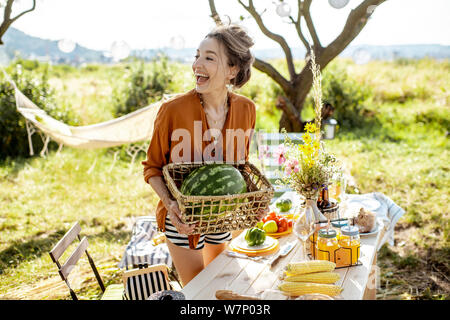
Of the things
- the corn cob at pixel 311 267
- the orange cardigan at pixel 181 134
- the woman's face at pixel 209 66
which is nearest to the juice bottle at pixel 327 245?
the corn cob at pixel 311 267

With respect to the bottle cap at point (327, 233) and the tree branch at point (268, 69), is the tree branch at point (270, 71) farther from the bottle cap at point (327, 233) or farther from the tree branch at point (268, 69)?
the bottle cap at point (327, 233)

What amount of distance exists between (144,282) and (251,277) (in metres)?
0.65

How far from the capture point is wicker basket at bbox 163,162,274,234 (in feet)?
4.73

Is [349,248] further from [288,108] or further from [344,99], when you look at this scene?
[344,99]

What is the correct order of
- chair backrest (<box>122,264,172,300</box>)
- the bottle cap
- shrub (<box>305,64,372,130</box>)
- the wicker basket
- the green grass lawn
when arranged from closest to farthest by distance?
the wicker basket
the bottle cap
chair backrest (<box>122,264,172,300</box>)
the green grass lawn
shrub (<box>305,64,372,130</box>)

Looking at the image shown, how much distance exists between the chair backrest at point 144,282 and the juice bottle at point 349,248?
0.87m

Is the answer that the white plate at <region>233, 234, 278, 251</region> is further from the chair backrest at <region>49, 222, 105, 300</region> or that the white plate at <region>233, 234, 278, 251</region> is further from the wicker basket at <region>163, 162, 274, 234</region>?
the chair backrest at <region>49, 222, 105, 300</region>

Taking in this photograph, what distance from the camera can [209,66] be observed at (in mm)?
1706

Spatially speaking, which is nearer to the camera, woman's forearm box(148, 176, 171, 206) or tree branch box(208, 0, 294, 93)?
woman's forearm box(148, 176, 171, 206)

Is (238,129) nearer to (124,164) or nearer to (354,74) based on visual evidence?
(124,164)

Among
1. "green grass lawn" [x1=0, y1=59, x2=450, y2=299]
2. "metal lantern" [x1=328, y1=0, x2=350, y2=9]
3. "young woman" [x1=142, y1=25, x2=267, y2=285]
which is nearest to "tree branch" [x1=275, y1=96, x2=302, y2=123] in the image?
"metal lantern" [x1=328, y1=0, x2=350, y2=9]

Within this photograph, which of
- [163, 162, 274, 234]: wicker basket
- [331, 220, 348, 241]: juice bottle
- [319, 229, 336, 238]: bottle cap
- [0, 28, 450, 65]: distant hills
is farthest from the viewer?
[0, 28, 450, 65]: distant hills

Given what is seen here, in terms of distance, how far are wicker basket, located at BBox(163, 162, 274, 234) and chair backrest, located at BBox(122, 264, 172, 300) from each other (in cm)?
61

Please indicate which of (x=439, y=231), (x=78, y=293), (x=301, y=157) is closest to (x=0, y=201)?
(x=78, y=293)
